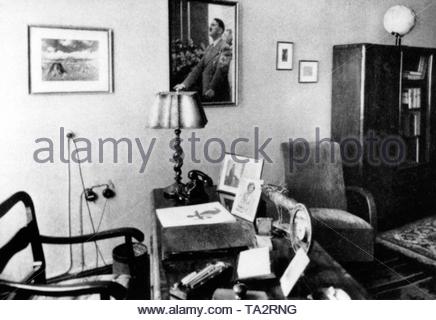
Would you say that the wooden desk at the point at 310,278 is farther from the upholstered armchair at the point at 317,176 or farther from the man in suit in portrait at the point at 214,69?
the man in suit in portrait at the point at 214,69

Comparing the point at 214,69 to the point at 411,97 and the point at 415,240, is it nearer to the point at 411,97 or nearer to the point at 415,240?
the point at 411,97

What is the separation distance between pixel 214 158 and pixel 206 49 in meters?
0.80

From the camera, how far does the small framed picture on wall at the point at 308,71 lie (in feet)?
11.5

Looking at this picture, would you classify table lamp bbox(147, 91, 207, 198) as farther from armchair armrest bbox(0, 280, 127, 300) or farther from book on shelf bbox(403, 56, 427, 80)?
book on shelf bbox(403, 56, 427, 80)

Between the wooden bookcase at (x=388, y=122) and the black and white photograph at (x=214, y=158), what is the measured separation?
2cm

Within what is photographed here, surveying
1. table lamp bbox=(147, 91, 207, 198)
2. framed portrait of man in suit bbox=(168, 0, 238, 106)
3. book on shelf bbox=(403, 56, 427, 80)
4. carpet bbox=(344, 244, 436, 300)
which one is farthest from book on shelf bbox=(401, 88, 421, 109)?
table lamp bbox=(147, 91, 207, 198)

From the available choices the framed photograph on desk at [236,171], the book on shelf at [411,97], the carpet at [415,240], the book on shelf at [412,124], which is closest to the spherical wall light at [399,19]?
the book on shelf at [411,97]

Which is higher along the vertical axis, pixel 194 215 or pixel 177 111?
pixel 177 111

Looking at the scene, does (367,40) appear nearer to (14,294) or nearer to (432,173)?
(432,173)

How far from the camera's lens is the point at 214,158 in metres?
3.24

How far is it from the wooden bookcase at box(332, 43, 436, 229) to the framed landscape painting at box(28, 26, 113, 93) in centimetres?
193

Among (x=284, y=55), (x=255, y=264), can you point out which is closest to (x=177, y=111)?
(x=255, y=264)

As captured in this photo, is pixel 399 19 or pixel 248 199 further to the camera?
pixel 399 19
